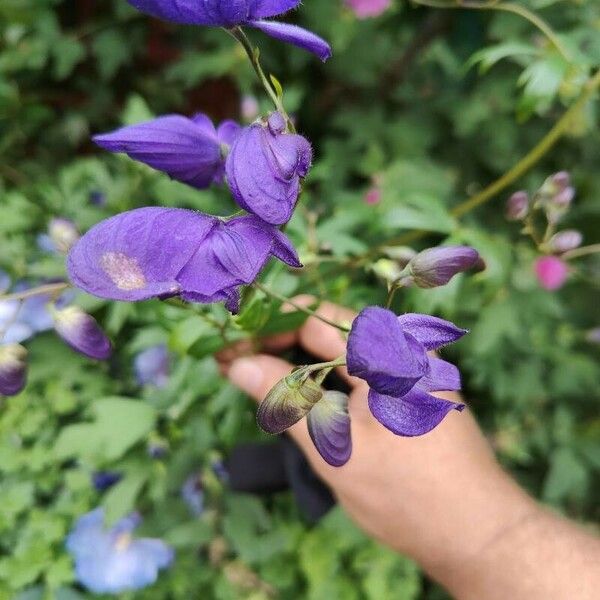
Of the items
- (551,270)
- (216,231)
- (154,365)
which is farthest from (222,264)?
(551,270)

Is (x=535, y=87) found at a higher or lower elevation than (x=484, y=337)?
higher

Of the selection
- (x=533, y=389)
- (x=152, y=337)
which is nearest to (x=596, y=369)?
(x=533, y=389)

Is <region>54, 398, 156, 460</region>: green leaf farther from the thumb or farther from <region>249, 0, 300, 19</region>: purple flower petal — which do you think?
<region>249, 0, 300, 19</region>: purple flower petal

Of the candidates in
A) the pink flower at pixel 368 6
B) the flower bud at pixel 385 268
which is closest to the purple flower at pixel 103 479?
the flower bud at pixel 385 268

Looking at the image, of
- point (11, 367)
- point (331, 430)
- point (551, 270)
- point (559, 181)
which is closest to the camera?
point (331, 430)

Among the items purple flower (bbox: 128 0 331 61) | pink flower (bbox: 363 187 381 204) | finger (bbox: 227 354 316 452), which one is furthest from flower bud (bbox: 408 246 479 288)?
pink flower (bbox: 363 187 381 204)

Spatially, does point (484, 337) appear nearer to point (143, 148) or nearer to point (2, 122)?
point (143, 148)

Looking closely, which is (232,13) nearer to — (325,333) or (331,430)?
(331,430)
